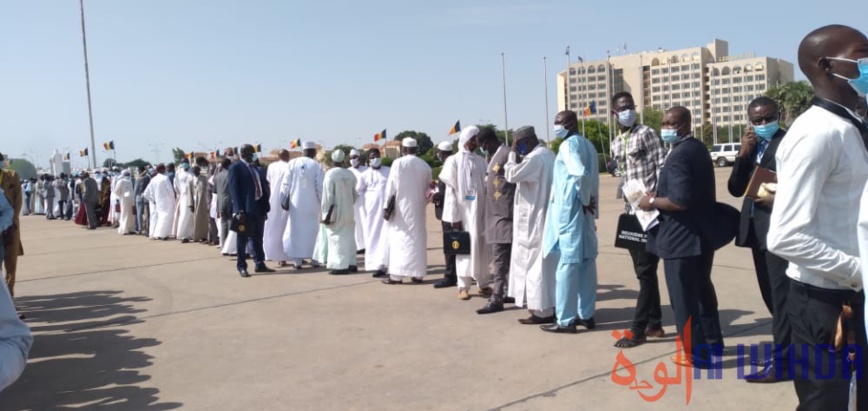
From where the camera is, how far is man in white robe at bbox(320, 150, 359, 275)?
9828 millimetres

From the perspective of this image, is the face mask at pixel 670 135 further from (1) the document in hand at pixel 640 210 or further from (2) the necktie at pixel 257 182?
(2) the necktie at pixel 257 182

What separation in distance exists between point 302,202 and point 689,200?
23.5ft

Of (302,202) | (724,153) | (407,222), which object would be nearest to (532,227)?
(407,222)

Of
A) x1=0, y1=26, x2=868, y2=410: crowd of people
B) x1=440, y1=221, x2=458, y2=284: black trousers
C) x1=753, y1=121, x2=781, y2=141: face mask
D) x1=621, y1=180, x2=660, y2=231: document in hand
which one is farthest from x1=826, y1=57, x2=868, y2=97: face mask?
x1=440, y1=221, x2=458, y2=284: black trousers

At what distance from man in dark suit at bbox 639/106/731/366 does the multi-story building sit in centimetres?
12090

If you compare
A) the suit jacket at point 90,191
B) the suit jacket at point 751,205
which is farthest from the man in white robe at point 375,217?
the suit jacket at point 90,191

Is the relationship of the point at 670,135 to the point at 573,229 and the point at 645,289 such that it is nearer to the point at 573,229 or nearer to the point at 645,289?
the point at 573,229

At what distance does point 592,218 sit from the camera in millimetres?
6074

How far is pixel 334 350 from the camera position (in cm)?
579

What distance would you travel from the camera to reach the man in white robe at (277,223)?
11156 mm

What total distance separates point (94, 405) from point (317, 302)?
10.9 feet

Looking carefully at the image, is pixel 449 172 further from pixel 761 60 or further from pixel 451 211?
pixel 761 60

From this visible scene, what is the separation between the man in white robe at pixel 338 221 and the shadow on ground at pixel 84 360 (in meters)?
2.61

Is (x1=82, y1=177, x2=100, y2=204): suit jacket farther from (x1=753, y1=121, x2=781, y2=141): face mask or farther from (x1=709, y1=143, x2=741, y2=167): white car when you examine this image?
(x1=709, y1=143, x2=741, y2=167): white car
